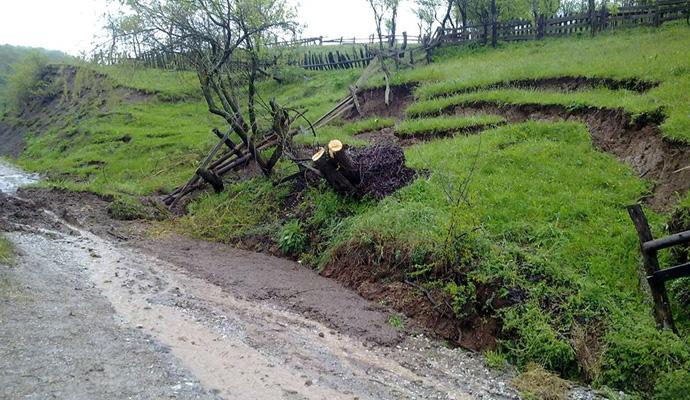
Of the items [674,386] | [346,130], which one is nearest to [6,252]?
[674,386]

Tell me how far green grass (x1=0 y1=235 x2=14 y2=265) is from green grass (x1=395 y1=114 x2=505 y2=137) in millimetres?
10252

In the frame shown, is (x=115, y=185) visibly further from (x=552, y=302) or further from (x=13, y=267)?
(x=552, y=302)

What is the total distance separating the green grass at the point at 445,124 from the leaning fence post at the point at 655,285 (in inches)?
303

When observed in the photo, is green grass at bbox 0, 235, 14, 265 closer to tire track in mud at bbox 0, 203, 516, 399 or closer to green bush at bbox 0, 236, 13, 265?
green bush at bbox 0, 236, 13, 265

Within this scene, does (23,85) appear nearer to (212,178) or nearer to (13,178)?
(13,178)

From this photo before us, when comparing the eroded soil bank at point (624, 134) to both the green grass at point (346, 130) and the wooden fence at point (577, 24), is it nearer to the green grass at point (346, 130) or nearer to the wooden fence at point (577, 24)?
the green grass at point (346, 130)

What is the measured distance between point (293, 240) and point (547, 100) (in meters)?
8.30

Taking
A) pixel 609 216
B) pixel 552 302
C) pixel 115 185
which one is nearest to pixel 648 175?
pixel 609 216

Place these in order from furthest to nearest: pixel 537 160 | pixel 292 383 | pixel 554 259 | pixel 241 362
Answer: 1. pixel 537 160
2. pixel 554 259
3. pixel 241 362
4. pixel 292 383

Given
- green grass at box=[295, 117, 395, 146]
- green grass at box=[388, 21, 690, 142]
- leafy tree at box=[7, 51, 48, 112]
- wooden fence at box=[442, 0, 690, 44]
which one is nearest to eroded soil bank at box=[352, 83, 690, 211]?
green grass at box=[388, 21, 690, 142]

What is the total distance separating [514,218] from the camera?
955 centimetres

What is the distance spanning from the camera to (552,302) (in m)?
7.54

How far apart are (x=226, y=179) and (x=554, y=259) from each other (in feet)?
33.3

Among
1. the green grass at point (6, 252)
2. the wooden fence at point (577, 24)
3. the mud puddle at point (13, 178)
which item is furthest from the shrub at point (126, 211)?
the wooden fence at point (577, 24)
